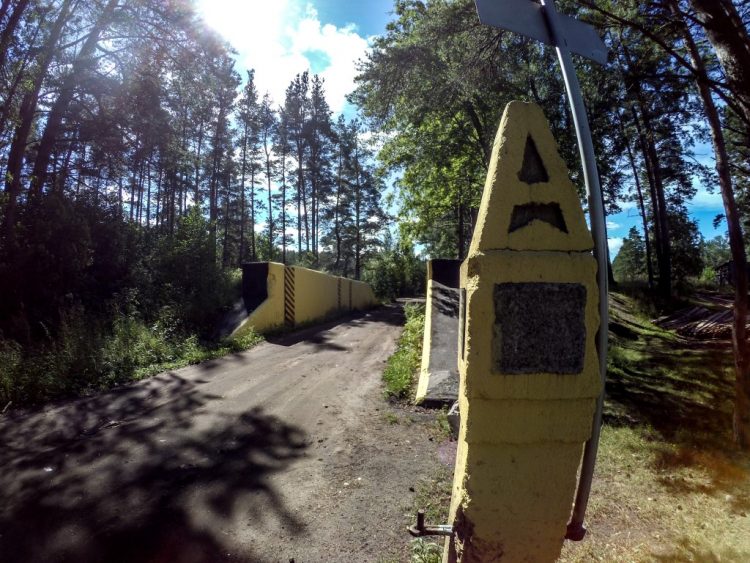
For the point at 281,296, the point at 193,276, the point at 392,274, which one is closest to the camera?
the point at 281,296

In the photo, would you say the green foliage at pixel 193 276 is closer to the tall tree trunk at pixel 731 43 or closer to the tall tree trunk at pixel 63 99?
the tall tree trunk at pixel 63 99

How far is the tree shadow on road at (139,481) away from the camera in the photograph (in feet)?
9.73

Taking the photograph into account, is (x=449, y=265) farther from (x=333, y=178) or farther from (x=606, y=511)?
(x=333, y=178)

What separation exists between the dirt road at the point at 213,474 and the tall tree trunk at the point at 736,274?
3.43 meters

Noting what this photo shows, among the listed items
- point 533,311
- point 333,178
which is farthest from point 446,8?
point 333,178

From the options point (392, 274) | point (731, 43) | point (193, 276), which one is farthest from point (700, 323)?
point (392, 274)

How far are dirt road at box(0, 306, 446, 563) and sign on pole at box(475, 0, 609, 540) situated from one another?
1.52 metres

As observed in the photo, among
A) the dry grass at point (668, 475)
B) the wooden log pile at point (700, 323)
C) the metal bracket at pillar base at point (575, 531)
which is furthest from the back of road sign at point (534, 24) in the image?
the wooden log pile at point (700, 323)

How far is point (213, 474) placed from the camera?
160 inches

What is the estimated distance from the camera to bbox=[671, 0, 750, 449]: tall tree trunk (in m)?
4.66

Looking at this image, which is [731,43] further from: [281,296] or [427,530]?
[281,296]

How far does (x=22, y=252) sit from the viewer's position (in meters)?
11.2

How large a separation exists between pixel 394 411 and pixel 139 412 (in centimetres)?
364

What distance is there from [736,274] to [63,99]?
1739 centimetres
